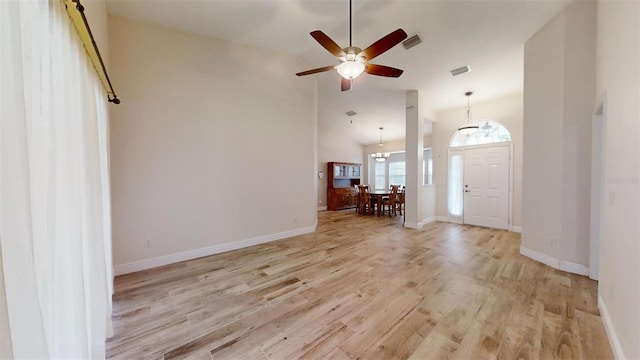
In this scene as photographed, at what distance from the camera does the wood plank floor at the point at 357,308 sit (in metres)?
1.64

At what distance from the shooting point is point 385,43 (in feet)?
7.59

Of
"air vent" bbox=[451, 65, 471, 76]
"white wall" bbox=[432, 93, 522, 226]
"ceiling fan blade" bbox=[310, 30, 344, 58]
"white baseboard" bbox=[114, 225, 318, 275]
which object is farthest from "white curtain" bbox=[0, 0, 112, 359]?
"white wall" bbox=[432, 93, 522, 226]

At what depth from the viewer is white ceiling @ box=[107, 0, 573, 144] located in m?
2.89

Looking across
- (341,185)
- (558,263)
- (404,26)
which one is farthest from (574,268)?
(341,185)

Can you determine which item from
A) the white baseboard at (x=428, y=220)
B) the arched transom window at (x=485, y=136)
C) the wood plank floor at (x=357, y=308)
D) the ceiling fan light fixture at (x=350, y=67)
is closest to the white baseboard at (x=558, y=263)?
the wood plank floor at (x=357, y=308)

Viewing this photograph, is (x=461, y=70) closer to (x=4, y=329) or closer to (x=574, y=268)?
(x=574, y=268)

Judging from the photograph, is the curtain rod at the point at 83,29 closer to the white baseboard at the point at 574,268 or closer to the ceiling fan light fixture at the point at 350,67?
the ceiling fan light fixture at the point at 350,67

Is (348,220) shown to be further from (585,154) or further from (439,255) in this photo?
(585,154)

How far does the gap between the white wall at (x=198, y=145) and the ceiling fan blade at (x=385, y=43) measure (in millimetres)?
2361

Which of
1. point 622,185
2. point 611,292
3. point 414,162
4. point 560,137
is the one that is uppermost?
point 560,137

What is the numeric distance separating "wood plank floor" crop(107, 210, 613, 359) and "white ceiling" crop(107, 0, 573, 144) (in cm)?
342

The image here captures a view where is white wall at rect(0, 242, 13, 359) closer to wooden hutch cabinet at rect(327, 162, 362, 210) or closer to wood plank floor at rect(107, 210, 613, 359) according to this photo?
wood plank floor at rect(107, 210, 613, 359)

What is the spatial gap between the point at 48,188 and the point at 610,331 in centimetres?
377

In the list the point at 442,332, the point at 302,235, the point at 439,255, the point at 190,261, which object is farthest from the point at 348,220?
the point at 442,332
